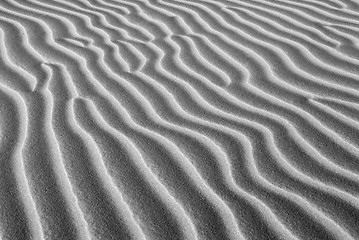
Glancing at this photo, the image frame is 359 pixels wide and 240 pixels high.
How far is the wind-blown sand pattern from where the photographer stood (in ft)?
7.72

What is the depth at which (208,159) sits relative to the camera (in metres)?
2.75

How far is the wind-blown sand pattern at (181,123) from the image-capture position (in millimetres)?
2352

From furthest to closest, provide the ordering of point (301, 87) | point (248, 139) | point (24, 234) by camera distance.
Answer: point (301, 87)
point (248, 139)
point (24, 234)

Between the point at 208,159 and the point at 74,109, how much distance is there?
95 centimetres

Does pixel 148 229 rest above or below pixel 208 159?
below

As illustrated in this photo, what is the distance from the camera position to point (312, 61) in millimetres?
3826

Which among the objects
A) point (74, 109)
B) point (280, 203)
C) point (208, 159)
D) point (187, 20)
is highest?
point (187, 20)

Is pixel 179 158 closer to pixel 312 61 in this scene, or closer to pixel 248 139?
pixel 248 139

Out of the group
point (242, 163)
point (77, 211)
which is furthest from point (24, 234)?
point (242, 163)

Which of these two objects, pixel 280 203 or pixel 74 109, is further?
pixel 74 109

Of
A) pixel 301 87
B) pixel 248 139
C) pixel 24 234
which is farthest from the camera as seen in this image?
pixel 301 87

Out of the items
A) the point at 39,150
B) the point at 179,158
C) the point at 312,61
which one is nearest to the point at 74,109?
the point at 39,150

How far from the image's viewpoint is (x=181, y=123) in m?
3.09

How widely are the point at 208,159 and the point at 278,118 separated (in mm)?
586
